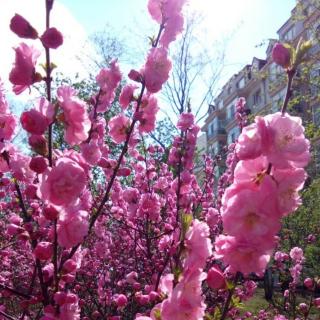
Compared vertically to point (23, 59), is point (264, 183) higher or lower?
lower

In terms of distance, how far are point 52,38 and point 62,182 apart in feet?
1.65

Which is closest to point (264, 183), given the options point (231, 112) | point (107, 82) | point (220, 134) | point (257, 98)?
point (107, 82)

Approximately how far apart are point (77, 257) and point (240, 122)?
2.43 meters

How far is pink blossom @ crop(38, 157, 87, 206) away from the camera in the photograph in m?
1.42

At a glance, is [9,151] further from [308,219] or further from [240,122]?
[308,219]

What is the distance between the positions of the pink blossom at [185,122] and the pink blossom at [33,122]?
88.2 inches

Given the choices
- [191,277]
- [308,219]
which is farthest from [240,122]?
[308,219]

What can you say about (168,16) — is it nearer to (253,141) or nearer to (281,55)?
(281,55)

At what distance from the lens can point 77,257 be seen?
2102mm

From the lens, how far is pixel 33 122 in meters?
1.55

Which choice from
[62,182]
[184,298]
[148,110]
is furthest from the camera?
[148,110]

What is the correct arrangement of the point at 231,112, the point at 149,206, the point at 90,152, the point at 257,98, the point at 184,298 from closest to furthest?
the point at 184,298 < the point at 90,152 < the point at 149,206 < the point at 257,98 < the point at 231,112

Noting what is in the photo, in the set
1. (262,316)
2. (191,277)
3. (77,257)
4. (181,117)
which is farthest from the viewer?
(262,316)

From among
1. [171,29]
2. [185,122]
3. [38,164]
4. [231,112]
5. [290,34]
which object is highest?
[231,112]
